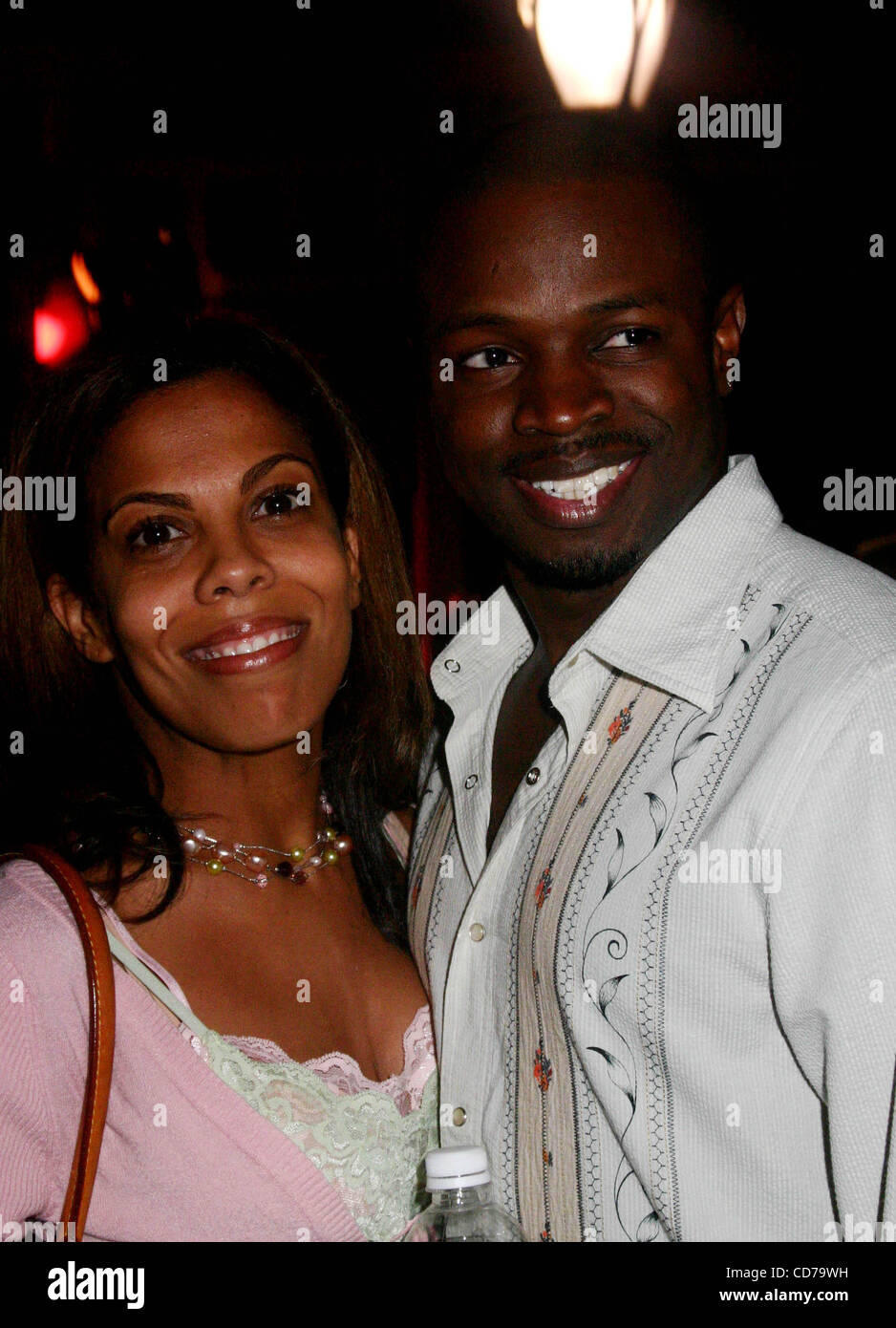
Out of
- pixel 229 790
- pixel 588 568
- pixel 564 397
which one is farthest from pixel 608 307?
pixel 229 790

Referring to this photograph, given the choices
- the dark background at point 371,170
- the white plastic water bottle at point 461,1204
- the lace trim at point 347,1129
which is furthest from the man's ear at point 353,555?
the dark background at point 371,170

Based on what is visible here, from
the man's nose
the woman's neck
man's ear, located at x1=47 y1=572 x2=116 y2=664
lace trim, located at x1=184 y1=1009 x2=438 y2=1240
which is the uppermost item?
the man's nose

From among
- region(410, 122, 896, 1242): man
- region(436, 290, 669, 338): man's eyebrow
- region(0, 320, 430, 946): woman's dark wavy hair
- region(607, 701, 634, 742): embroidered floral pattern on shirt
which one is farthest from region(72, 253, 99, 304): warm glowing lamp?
region(607, 701, 634, 742): embroidered floral pattern on shirt

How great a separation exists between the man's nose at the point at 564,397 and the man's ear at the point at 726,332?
0.63 ft

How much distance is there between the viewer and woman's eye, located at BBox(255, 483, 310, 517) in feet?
5.72

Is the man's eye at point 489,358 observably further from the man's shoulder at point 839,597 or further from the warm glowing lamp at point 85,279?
the warm glowing lamp at point 85,279

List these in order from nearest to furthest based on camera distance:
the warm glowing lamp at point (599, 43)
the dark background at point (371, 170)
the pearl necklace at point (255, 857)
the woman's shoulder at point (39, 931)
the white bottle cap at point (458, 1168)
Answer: the white bottle cap at point (458, 1168)
the woman's shoulder at point (39, 931)
the pearl necklace at point (255, 857)
the warm glowing lamp at point (599, 43)
the dark background at point (371, 170)

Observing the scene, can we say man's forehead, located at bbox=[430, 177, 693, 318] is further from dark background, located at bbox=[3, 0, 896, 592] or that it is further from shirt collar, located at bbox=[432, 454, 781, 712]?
dark background, located at bbox=[3, 0, 896, 592]

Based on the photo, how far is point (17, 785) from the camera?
5.79 ft

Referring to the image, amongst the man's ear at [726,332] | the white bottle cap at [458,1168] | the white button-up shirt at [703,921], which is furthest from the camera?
the man's ear at [726,332]

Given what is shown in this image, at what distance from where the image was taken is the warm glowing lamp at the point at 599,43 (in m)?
3.50

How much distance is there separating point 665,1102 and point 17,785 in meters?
1.04

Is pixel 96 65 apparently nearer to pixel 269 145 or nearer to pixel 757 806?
pixel 269 145
